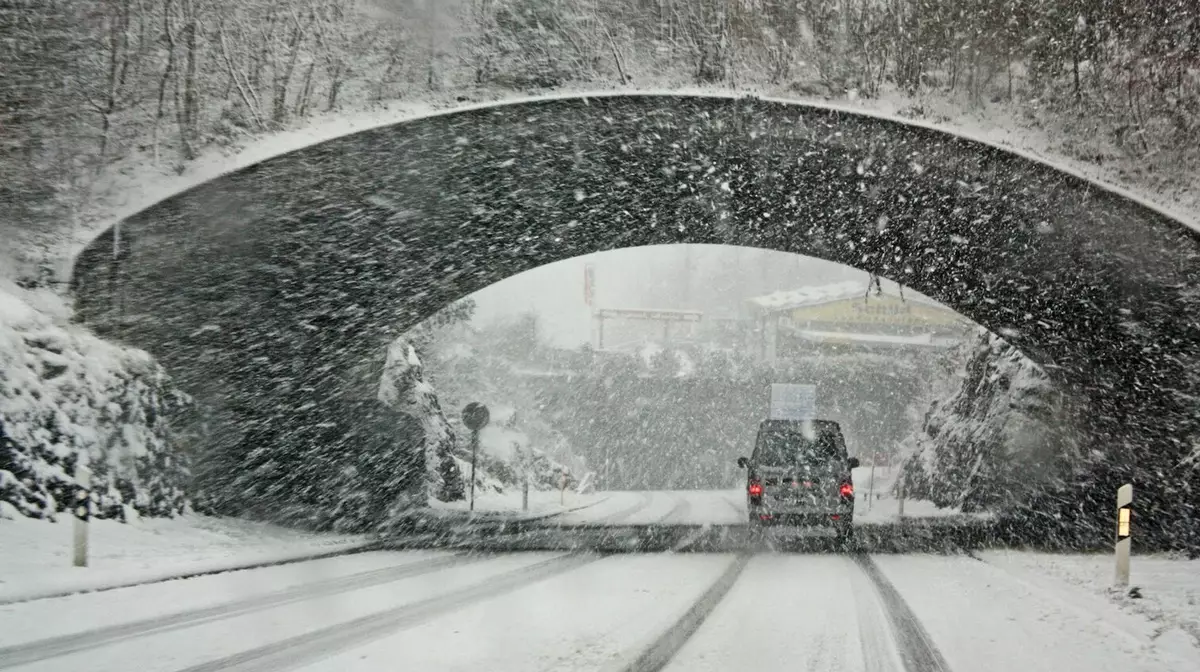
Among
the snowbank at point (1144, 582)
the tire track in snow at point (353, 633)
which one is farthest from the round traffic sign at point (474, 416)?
the tire track in snow at point (353, 633)

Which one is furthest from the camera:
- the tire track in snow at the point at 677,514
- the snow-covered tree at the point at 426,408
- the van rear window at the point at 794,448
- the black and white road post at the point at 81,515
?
the snow-covered tree at the point at 426,408

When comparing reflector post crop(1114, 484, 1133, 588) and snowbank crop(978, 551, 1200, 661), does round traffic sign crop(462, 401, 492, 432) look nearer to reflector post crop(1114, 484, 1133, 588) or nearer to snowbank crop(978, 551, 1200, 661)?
snowbank crop(978, 551, 1200, 661)

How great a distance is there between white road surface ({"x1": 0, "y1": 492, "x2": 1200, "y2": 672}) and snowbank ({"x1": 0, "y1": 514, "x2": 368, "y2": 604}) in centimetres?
41

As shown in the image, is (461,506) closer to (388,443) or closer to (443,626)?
(388,443)

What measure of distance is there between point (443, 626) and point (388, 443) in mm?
13747

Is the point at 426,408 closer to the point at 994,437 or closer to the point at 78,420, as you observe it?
the point at 994,437

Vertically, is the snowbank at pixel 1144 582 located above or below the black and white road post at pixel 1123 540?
below

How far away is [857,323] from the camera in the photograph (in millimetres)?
53906

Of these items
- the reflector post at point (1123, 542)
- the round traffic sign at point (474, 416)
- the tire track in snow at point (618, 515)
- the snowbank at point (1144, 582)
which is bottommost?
the tire track in snow at point (618, 515)

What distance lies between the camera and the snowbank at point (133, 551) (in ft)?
32.6

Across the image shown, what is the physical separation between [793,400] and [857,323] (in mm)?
8805

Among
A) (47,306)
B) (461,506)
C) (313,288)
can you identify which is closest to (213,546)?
(47,306)

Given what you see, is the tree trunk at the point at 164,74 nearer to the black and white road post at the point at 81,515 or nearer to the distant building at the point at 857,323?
the black and white road post at the point at 81,515

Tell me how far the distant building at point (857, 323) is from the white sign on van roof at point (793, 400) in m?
5.23
